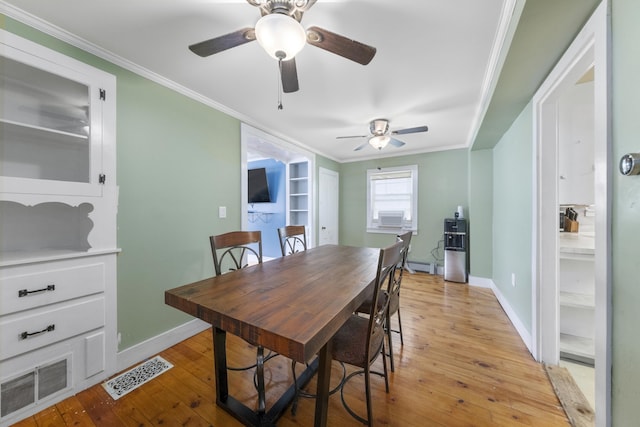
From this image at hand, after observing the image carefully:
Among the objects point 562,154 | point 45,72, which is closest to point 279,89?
point 45,72

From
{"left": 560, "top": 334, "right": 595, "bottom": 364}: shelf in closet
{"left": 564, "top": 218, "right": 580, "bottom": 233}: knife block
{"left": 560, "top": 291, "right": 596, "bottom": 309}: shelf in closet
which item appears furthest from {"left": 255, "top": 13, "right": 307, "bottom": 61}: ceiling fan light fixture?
{"left": 564, "top": 218, "right": 580, "bottom": 233}: knife block

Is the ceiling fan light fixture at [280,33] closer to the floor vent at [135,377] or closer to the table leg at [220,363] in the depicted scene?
the table leg at [220,363]

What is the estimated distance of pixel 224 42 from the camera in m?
1.22

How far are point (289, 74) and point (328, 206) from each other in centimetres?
341

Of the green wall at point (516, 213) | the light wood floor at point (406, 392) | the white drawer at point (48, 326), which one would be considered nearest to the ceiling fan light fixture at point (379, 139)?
the green wall at point (516, 213)

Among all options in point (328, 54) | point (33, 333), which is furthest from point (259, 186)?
point (33, 333)

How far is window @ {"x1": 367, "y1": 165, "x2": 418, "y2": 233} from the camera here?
4395mm

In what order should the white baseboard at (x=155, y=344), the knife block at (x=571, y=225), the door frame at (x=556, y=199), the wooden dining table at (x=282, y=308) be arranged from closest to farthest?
the wooden dining table at (x=282, y=308) < the door frame at (x=556, y=199) < the white baseboard at (x=155, y=344) < the knife block at (x=571, y=225)

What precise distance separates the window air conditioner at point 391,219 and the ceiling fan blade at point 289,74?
3.54 meters

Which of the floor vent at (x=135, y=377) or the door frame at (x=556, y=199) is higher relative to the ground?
the door frame at (x=556, y=199)

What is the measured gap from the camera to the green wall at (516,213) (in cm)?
198

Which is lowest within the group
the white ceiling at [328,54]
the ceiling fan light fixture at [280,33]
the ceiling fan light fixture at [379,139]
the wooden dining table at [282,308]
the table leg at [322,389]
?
the table leg at [322,389]

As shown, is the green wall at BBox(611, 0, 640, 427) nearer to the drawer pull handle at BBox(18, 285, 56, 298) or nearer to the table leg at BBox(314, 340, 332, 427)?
the table leg at BBox(314, 340, 332, 427)

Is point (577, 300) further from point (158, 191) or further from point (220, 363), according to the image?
point (158, 191)
